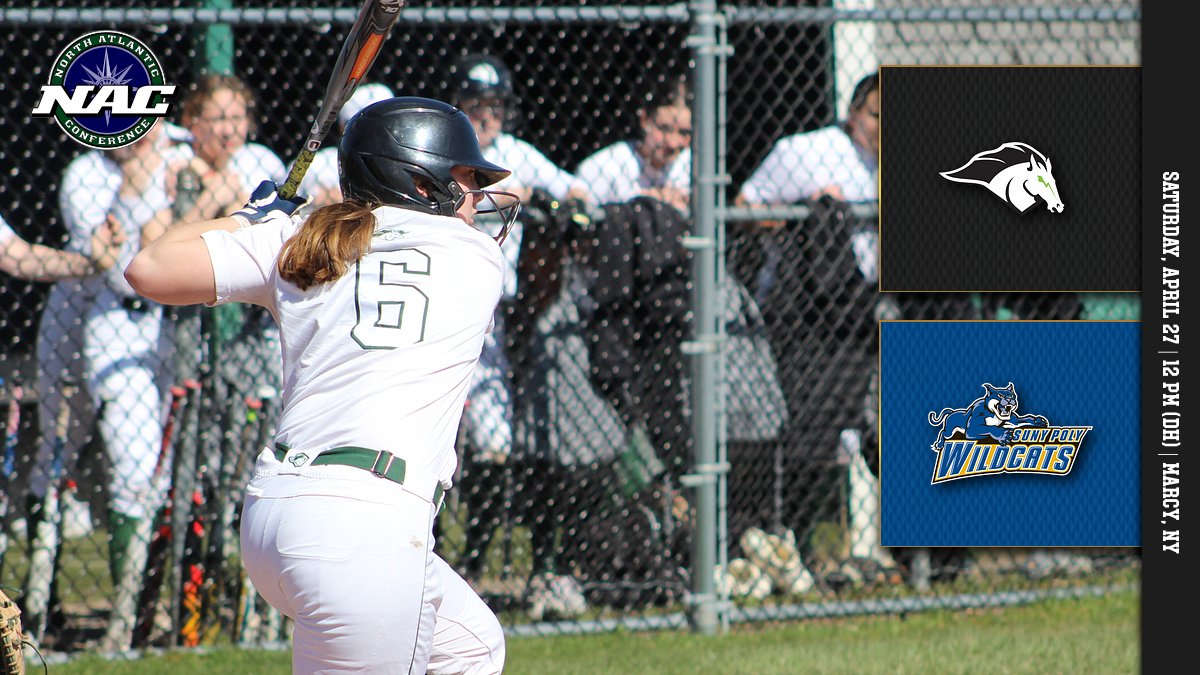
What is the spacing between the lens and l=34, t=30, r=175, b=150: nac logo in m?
5.13

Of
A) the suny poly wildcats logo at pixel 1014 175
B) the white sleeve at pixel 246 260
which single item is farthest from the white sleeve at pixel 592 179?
the white sleeve at pixel 246 260

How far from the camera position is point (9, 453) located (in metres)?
6.35

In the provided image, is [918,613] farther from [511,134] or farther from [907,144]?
[511,134]

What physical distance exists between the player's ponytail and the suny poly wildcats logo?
314 cm

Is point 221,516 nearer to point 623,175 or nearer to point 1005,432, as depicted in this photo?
point 623,175

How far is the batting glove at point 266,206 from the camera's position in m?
3.18

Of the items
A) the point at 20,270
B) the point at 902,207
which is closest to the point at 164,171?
the point at 20,270

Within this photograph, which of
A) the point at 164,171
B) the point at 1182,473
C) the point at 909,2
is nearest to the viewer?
the point at 1182,473

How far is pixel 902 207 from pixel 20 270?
3.43 m

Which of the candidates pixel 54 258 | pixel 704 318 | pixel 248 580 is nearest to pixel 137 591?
pixel 248 580

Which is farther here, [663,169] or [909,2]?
[909,2]

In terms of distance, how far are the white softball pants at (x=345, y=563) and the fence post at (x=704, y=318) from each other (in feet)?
9.10

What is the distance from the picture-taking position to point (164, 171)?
5441 mm

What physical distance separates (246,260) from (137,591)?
9.39 feet
